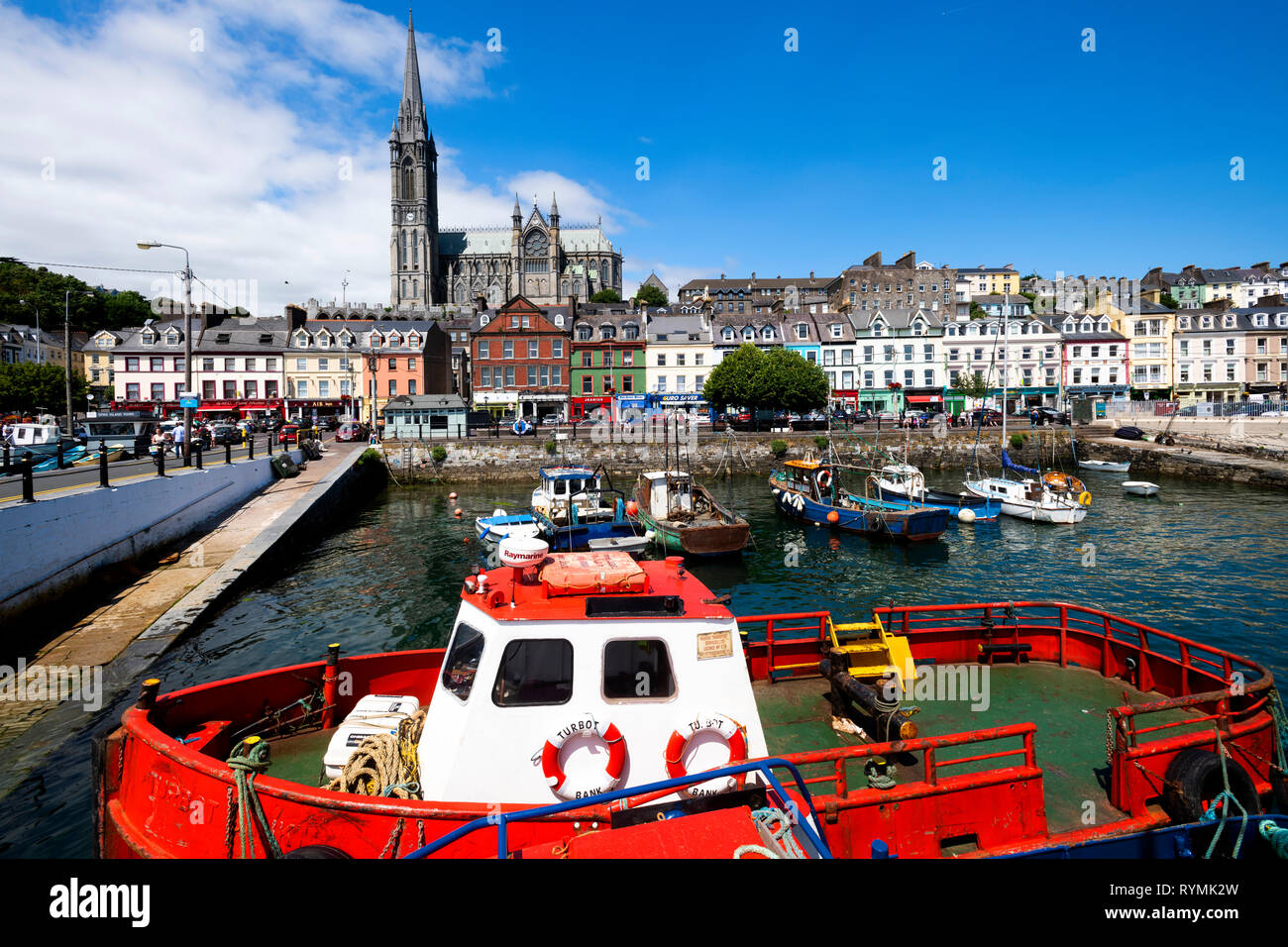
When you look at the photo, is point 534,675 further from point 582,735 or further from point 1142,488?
point 1142,488

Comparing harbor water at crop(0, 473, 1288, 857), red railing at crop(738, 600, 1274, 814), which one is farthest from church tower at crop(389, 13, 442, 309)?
red railing at crop(738, 600, 1274, 814)

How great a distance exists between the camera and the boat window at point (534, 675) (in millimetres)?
5340

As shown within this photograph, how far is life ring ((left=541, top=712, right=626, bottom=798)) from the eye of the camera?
202 inches

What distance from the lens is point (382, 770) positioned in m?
6.16

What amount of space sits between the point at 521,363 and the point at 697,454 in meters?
27.4

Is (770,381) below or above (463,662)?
above

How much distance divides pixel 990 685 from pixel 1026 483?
2782 centimetres

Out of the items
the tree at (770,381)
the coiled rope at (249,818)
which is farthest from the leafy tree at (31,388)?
the coiled rope at (249,818)

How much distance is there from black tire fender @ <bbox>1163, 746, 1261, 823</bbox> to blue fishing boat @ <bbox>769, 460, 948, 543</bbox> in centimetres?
2135

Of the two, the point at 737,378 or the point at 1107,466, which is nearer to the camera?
the point at 1107,466

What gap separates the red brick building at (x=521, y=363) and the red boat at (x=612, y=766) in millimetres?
63428

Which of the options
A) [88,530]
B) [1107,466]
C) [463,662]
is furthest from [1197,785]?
[1107,466]

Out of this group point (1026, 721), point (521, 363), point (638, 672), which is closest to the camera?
point (638, 672)

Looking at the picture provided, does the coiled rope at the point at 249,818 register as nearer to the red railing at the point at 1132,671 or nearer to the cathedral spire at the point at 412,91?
the red railing at the point at 1132,671
